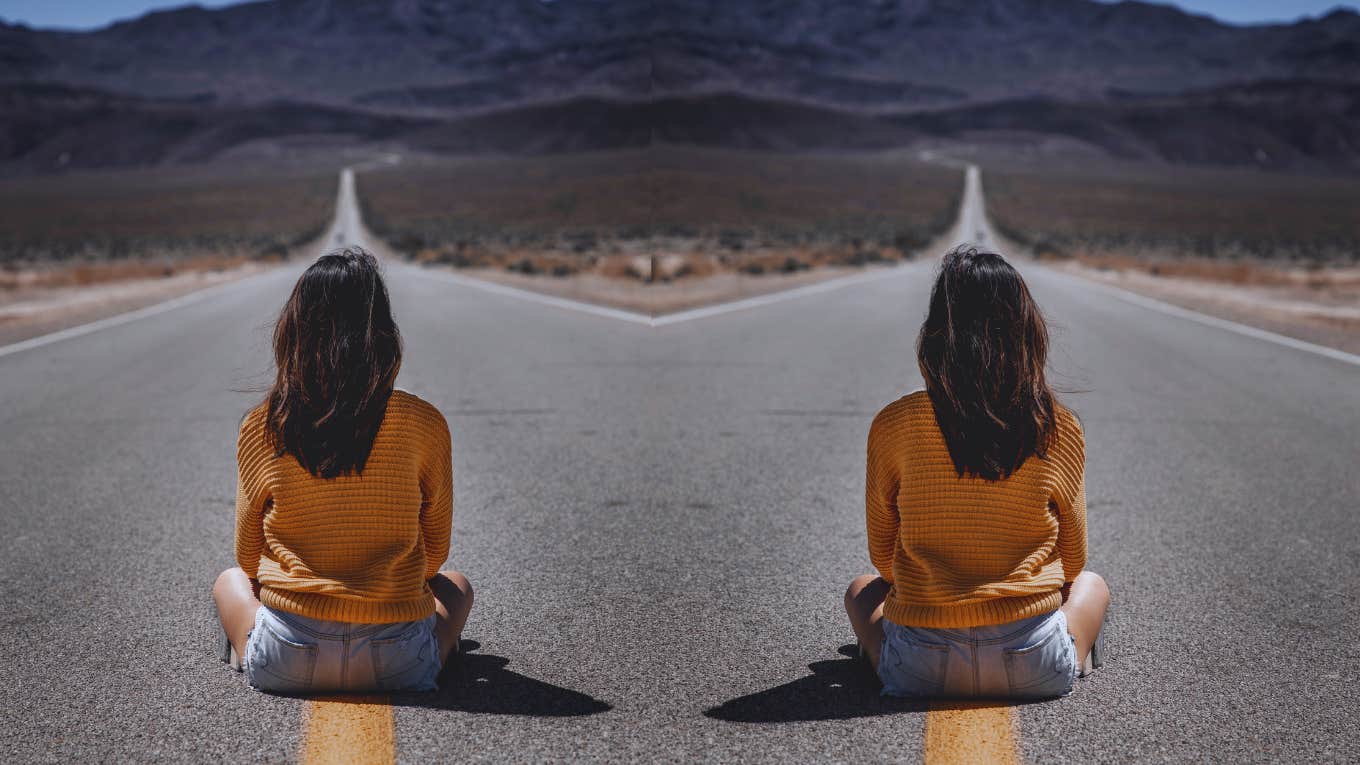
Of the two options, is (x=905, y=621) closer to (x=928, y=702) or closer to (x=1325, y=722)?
(x=928, y=702)

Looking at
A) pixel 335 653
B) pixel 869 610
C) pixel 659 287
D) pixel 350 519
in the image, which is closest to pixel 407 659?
pixel 335 653

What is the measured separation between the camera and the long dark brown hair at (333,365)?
9.83ft

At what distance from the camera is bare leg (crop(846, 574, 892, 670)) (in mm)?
3354

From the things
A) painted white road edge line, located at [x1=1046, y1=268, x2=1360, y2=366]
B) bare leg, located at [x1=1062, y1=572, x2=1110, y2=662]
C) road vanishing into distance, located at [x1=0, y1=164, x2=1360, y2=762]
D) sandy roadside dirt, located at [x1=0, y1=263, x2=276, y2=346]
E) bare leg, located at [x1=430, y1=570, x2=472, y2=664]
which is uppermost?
bare leg, located at [x1=1062, y1=572, x2=1110, y2=662]

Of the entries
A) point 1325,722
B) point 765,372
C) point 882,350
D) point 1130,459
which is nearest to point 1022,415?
point 1325,722

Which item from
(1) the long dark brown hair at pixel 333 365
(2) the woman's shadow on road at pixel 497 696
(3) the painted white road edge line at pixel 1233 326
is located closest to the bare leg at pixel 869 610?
(2) the woman's shadow on road at pixel 497 696

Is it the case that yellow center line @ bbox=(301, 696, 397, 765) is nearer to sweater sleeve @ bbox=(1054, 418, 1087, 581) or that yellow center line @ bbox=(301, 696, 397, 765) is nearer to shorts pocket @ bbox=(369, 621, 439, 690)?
shorts pocket @ bbox=(369, 621, 439, 690)

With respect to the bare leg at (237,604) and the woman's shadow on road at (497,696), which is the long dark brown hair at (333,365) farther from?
the woman's shadow on road at (497,696)

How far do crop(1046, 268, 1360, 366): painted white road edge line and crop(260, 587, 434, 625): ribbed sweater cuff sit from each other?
10.7 meters

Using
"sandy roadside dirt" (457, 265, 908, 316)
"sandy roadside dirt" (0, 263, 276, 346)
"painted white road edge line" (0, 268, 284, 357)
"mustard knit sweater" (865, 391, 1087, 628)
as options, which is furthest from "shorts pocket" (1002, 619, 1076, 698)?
"sandy roadside dirt" (457, 265, 908, 316)

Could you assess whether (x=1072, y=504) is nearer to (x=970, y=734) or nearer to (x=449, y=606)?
(x=970, y=734)

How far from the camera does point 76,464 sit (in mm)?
6766

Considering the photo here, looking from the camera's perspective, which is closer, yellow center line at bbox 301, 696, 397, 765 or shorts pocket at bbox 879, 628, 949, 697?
yellow center line at bbox 301, 696, 397, 765

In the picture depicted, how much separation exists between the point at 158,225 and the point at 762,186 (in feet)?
165
